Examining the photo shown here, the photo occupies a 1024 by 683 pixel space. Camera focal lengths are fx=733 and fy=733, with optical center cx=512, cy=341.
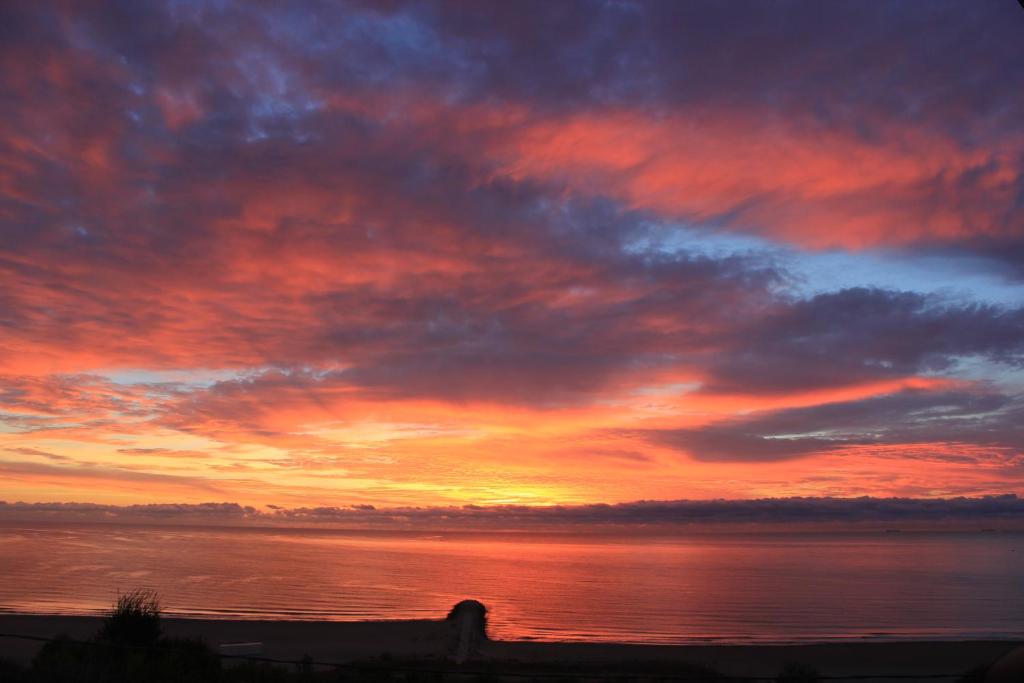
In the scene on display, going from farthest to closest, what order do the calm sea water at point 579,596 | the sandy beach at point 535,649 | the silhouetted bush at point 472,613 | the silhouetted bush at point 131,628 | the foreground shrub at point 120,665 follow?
the calm sea water at point 579,596
the silhouetted bush at point 472,613
the sandy beach at point 535,649
the silhouetted bush at point 131,628
the foreground shrub at point 120,665

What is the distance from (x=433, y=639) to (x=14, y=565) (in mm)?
68592

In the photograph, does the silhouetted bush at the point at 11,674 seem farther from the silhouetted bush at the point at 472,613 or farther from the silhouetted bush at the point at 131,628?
the silhouetted bush at the point at 472,613

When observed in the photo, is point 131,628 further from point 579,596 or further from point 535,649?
point 579,596

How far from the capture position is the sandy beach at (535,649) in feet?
99.3

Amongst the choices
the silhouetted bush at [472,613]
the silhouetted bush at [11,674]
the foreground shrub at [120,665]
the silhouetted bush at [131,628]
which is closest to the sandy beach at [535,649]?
the silhouetted bush at [472,613]

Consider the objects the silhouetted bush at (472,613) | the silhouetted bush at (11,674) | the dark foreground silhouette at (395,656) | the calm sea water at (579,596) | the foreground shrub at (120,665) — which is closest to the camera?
the silhouetted bush at (11,674)

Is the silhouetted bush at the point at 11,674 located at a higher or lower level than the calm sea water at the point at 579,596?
higher

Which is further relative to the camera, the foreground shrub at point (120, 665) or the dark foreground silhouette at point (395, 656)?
the dark foreground silhouette at point (395, 656)

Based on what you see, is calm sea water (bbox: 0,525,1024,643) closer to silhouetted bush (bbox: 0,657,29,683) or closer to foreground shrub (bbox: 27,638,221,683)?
foreground shrub (bbox: 27,638,221,683)

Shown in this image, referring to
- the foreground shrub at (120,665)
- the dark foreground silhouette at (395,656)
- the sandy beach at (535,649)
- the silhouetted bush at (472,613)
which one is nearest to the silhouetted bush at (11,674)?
the dark foreground silhouette at (395,656)

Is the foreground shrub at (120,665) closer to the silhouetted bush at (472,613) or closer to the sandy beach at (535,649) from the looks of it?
the sandy beach at (535,649)

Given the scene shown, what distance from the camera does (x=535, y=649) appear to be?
34.8 meters

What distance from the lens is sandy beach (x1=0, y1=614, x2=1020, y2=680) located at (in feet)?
99.3

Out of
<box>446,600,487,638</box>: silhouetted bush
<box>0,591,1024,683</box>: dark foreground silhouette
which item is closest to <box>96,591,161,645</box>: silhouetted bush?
<box>0,591,1024,683</box>: dark foreground silhouette
